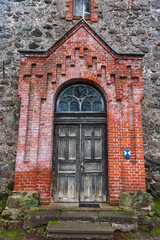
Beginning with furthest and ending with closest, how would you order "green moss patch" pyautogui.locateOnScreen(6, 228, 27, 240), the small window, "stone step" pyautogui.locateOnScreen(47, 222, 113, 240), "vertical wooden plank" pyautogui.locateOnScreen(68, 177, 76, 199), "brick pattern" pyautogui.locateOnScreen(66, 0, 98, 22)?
1. the small window
2. "brick pattern" pyautogui.locateOnScreen(66, 0, 98, 22)
3. "vertical wooden plank" pyautogui.locateOnScreen(68, 177, 76, 199)
4. "green moss patch" pyautogui.locateOnScreen(6, 228, 27, 240)
5. "stone step" pyautogui.locateOnScreen(47, 222, 113, 240)

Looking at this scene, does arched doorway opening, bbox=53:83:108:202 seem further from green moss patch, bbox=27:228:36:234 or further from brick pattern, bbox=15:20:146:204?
green moss patch, bbox=27:228:36:234

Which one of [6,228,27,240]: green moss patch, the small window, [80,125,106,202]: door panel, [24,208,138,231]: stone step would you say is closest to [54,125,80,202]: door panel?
[80,125,106,202]: door panel

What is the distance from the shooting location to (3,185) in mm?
5863

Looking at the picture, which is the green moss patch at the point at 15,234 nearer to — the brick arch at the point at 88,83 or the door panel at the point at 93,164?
the door panel at the point at 93,164

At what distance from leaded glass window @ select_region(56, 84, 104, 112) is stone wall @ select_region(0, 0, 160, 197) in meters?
1.89

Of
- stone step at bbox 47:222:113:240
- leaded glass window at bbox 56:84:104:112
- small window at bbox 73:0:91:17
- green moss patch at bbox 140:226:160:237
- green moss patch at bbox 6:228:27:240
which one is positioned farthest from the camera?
small window at bbox 73:0:91:17

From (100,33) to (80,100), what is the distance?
3315 mm

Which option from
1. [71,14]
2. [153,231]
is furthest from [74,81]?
[153,231]

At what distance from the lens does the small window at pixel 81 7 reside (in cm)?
736

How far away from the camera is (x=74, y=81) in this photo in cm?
550

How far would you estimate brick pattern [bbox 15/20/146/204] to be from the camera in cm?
475

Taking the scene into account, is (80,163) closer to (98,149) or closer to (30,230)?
(98,149)

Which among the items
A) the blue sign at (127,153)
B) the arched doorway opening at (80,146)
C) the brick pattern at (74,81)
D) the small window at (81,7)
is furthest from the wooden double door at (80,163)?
the small window at (81,7)

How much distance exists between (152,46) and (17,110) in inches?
227
